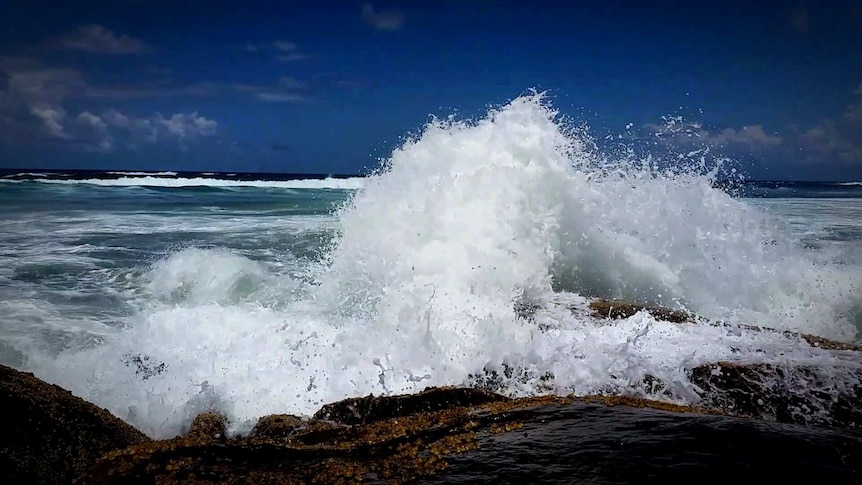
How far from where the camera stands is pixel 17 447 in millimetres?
3199

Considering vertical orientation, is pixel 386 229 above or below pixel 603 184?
below

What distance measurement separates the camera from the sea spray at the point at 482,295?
5.23 metres

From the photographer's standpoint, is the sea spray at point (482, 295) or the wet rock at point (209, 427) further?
the sea spray at point (482, 295)

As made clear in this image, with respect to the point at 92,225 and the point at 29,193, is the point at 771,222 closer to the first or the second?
the point at 92,225

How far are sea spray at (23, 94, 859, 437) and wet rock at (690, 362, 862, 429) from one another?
102 millimetres

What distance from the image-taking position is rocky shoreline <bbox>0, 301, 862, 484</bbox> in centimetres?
298

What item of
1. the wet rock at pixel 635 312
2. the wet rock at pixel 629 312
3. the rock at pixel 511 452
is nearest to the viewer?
the rock at pixel 511 452

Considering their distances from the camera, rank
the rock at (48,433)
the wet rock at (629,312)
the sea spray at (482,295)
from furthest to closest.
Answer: the wet rock at (629,312) < the sea spray at (482,295) < the rock at (48,433)

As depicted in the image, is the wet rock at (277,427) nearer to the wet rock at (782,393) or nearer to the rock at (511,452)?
the rock at (511,452)

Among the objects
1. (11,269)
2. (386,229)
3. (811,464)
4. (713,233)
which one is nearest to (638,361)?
(811,464)

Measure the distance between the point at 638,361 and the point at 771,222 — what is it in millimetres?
8270

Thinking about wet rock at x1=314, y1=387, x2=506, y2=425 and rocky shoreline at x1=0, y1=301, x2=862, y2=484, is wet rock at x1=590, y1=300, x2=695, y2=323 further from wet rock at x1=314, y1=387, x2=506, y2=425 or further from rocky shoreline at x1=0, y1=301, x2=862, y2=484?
wet rock at x1=314, y1=387, x2=506, y2=425

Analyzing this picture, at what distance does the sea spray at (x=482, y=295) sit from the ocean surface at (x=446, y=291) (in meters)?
0.03

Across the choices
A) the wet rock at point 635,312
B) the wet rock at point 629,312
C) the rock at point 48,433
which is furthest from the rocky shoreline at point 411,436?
the wet rock at point 629,312
